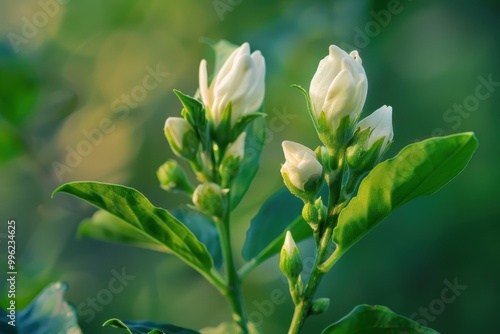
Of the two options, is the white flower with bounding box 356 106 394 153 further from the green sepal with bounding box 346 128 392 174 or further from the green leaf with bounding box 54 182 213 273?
the green leaf with bounding box 54 182 213 273

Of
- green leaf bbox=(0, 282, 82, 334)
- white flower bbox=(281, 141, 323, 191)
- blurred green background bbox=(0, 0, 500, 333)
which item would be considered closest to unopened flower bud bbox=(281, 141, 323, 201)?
white flower bbox=(281, 141, 323, 191)

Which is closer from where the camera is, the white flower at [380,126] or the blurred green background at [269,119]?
the white flower at [380,126]

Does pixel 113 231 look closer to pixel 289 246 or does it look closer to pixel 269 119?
pixel 289 246

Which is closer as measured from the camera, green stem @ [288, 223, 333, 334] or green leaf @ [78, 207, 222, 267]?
green stem @ [288, 223, 333, 334]

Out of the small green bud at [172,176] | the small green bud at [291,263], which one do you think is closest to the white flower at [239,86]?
the small green bud at [172,176]

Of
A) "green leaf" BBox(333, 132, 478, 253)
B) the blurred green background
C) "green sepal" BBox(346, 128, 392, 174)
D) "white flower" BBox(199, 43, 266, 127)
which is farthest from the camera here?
the blurred green background

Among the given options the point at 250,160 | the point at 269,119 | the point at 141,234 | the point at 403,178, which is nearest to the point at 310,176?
the point at 403,178

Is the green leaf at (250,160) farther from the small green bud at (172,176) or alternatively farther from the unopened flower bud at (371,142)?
the unopened flower bud at (371,142)

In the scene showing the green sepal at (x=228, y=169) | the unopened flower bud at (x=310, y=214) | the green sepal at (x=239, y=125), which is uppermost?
the green sepal at (x=239, y=125)
